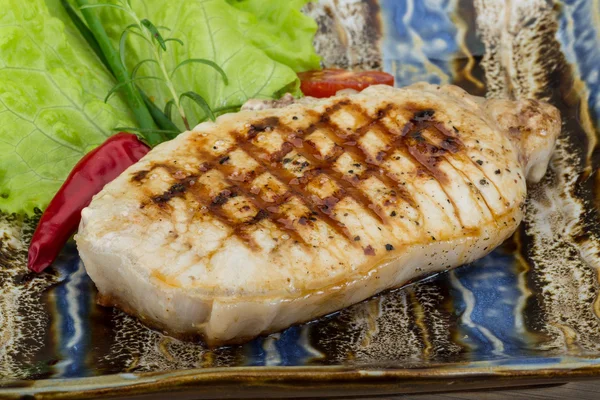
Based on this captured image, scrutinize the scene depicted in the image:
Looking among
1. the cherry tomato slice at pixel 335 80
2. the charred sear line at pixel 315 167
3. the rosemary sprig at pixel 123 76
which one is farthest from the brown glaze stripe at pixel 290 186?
the cherry tomato slice at pixel 335 80

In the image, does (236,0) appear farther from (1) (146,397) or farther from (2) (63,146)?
(1) (146,397)

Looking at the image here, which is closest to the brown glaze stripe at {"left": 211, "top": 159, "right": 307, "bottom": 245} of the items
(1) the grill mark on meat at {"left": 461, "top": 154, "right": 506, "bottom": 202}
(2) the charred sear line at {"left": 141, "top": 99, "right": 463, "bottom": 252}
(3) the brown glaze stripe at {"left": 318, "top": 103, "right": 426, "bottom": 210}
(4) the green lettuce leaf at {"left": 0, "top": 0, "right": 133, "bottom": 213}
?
(2) the charred sear line at {"left": 141, "top": 99, "right": 463, "bottom": 252}

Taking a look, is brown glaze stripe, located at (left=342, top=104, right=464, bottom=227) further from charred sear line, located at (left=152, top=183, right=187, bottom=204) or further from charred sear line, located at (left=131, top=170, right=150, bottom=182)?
charred sear line, located at (left=131, top=170, right=150, bottom=182)

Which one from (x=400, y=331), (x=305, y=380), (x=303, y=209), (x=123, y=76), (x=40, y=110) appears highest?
(x=123, y=76)

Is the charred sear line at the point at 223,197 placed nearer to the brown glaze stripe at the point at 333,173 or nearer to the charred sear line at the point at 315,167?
the charred sear line at the point at 315,167

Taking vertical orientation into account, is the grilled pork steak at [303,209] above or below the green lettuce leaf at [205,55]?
below

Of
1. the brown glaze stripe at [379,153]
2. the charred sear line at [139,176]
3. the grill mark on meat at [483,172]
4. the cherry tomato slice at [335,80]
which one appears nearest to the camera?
the charred sear line at [139,176]

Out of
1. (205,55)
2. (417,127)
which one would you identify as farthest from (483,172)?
(205,55)

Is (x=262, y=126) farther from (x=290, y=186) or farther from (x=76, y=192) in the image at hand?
(x=76, y=192)
